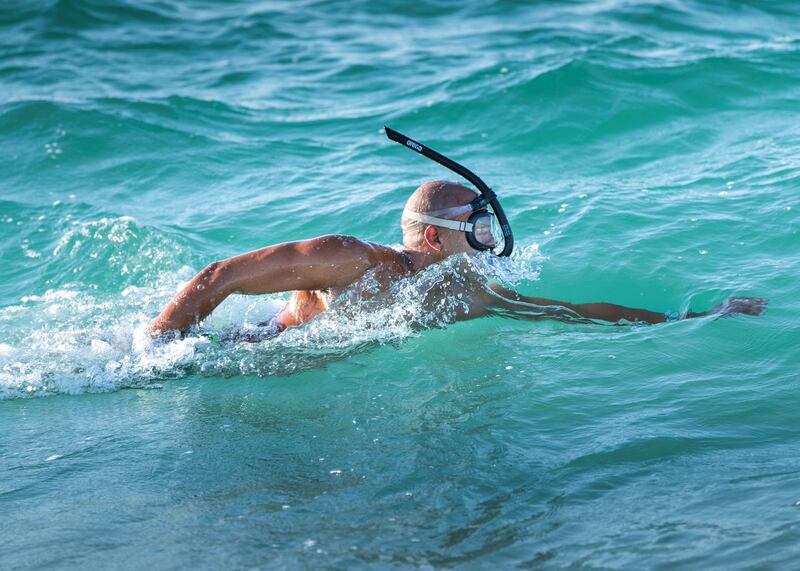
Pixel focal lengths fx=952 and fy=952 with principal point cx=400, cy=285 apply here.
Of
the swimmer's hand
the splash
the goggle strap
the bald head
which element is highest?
the bald head

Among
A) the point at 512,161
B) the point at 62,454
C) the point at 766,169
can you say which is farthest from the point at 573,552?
the point at 512,161

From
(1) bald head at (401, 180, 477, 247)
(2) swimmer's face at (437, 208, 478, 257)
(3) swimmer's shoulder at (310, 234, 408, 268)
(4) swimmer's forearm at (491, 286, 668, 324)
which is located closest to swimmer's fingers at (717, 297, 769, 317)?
(4) swimmer's forearm at (491, 286, 668, 324)

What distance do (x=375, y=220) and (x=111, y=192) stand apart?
3048 mm

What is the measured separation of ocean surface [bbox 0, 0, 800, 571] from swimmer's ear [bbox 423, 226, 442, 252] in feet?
1.03

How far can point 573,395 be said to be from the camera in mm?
4863

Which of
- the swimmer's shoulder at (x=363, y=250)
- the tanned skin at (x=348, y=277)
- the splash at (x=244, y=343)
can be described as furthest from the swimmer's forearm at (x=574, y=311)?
the swimmer's shoulder at (x=363, y=250)

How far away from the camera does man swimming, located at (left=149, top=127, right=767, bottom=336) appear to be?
16.3 feet

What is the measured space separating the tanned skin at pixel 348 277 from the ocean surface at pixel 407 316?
0.13 metres

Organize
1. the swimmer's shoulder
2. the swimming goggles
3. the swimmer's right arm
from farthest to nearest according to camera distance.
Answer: the swimming goggles
the swimmer's shoulder
the swimmer's right arm

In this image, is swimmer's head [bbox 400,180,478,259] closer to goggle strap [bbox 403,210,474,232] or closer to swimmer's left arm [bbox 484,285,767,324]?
goggle strap [bbox 403,210,474,232]

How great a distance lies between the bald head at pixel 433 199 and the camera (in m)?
5.38

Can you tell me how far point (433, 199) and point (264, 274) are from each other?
109cm

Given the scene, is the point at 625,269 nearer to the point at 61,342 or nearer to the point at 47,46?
the point at 61,342

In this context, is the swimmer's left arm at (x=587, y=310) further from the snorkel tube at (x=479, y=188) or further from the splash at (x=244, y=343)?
the snorkel tube at (x=479, y=188)
